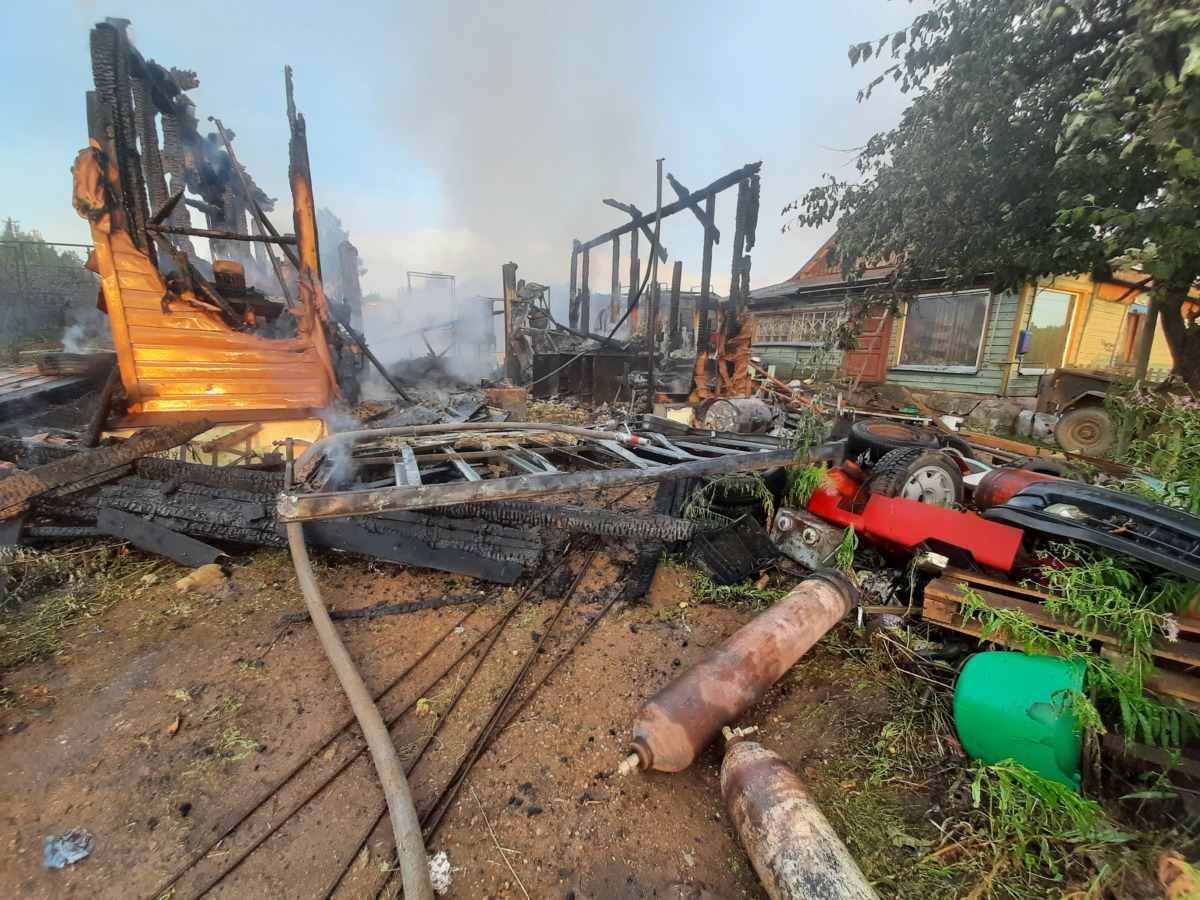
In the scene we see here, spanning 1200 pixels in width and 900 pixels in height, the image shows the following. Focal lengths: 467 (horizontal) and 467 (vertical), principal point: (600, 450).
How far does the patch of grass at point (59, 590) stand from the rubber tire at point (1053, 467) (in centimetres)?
726

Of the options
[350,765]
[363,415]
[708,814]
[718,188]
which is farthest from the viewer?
[718,188]

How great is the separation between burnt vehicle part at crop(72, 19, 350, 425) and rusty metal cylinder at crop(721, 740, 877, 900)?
5587 mm

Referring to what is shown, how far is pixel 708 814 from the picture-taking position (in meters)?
1.98

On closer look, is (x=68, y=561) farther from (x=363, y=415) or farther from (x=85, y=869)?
(x=363, y=415)

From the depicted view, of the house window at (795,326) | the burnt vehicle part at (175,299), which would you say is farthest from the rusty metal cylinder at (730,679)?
the house window at (795,326)

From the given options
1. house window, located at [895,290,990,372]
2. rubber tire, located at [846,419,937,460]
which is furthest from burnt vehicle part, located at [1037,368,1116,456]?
rubber tire, located at [846,419,937,460]

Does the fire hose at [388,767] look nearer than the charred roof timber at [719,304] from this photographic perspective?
Yes

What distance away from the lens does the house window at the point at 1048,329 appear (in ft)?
32.7

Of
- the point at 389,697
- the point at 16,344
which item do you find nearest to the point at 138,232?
the point at 389,697

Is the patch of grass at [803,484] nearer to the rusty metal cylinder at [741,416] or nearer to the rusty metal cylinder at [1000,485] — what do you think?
the rusty metal cylinder at [1000,485]

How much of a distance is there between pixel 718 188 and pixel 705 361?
2.89m

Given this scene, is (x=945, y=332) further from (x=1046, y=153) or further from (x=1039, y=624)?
(x=1039, y=624)

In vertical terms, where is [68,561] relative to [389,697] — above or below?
above

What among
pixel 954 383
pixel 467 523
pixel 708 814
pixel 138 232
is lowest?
pixel 708 814
